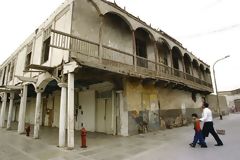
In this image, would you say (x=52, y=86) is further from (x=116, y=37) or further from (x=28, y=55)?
(x=116, y=37)

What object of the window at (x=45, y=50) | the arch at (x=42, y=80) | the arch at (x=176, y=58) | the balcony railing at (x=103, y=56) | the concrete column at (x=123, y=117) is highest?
the arch at (x=176, y=58)

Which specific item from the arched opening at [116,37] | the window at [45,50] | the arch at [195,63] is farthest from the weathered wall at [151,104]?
the arch at [195,63]

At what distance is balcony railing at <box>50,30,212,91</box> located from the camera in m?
8.08

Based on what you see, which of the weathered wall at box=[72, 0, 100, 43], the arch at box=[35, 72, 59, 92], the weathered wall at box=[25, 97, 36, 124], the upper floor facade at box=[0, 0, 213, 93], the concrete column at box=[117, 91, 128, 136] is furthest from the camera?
the weathered wall at box=[25, 97, 36, 124]

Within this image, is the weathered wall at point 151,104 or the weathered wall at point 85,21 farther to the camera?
the weathered wall at point 151,104

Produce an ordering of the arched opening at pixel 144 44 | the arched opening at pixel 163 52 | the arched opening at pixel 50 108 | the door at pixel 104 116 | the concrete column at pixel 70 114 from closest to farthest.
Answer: the concrete column at pixel 70 114, the door at pixel 104 116, the arched opening at pixel 144 44, the arched opening at pixel 163 52, the arched opening at pixel 50 108

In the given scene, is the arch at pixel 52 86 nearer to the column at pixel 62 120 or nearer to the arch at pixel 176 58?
the column at pixel 62 120

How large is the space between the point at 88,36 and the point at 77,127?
7430mm

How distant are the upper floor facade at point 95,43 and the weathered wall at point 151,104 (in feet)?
3.72

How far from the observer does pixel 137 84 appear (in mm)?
11719

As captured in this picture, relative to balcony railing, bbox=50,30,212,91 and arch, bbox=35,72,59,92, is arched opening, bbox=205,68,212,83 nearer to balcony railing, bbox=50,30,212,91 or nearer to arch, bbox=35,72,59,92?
balcony railing, bbox=50,30,212,91

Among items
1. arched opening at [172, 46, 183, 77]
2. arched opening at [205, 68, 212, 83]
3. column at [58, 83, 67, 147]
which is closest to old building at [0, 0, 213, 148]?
column at [58, 83, 67, 147]

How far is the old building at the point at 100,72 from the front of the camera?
8383mm

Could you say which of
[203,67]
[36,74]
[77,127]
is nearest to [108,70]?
[36,74]
